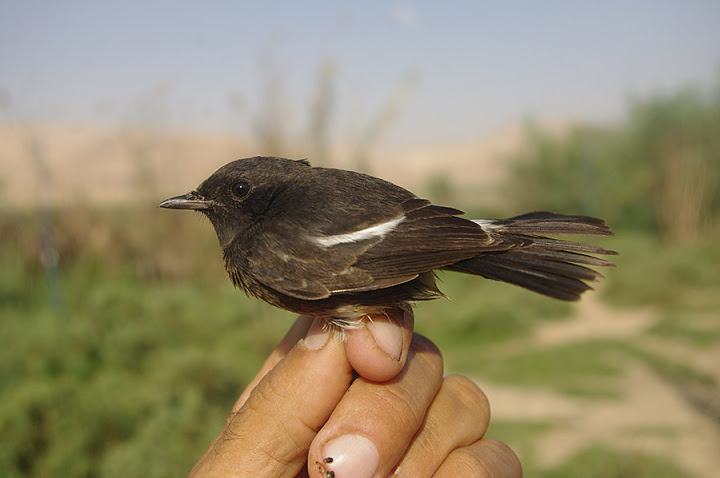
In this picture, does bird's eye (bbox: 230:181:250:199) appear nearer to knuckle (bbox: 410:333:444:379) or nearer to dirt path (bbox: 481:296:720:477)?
knuckle (bbox: 410:333:444:379)

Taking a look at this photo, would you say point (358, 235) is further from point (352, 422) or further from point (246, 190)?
point (352, 422)

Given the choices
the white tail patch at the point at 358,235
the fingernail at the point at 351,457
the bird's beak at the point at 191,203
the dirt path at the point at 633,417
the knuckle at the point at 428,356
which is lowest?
the dirt path at the point at 633,417

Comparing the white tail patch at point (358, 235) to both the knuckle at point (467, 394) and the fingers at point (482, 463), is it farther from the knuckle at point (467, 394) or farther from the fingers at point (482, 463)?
the fingers at point (482, 463)

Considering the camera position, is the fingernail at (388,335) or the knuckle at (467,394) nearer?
the fingernail at (388,335)

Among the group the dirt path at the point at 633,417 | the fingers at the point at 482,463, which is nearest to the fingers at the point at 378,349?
the fingers at the point at 482,463

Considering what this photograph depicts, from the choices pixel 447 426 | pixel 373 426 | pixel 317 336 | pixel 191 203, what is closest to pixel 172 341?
pixel 191 203

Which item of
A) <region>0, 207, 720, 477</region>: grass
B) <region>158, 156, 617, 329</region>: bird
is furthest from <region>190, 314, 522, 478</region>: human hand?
<region>0, 207, 720, 477</region>: grass
